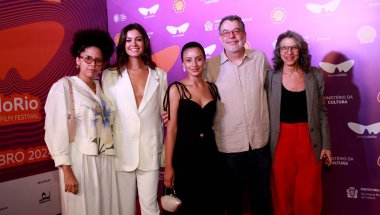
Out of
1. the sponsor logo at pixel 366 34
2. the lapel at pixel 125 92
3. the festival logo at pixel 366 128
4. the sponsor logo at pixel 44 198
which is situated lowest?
the sponsor logo at pixel 44 198

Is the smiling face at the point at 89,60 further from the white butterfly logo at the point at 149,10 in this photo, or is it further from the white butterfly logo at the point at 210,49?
the white butterfly logo at the point at 149,10

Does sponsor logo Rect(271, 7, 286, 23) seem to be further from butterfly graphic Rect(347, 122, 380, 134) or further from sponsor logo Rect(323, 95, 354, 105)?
butterfly graphic Rect(347, 122, 380, 134)

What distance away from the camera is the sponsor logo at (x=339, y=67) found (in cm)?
341

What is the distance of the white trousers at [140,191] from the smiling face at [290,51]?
1.46 meters

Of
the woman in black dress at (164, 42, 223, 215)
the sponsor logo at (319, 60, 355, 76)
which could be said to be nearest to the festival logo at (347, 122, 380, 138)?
the sponsor logo at (319, 60, 355, 76)

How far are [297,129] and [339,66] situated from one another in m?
0.98

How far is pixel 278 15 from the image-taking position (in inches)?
146

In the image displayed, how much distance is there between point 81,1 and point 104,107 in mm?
2301

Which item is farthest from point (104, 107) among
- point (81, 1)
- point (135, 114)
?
point (81, 1)

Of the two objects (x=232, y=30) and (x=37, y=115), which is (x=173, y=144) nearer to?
(x=232, y=30)

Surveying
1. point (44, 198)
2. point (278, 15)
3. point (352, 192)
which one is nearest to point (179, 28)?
point (278, 15)

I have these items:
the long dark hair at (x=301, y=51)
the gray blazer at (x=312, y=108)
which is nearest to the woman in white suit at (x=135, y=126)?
the gray blazer at (x=312, y=108)

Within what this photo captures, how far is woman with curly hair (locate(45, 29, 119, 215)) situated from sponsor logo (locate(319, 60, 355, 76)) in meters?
2.13

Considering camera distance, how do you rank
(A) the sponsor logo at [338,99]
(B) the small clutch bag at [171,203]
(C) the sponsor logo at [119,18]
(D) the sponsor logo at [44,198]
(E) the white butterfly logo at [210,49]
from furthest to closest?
(C) the sponsor logo at [119,18] → (E) the white butterfly logo at [210,49] → (D) the sponsor logo at [44,198] → (A) the sponsor logo at [338,99] → (B) the small clutch bag at [171,203]
